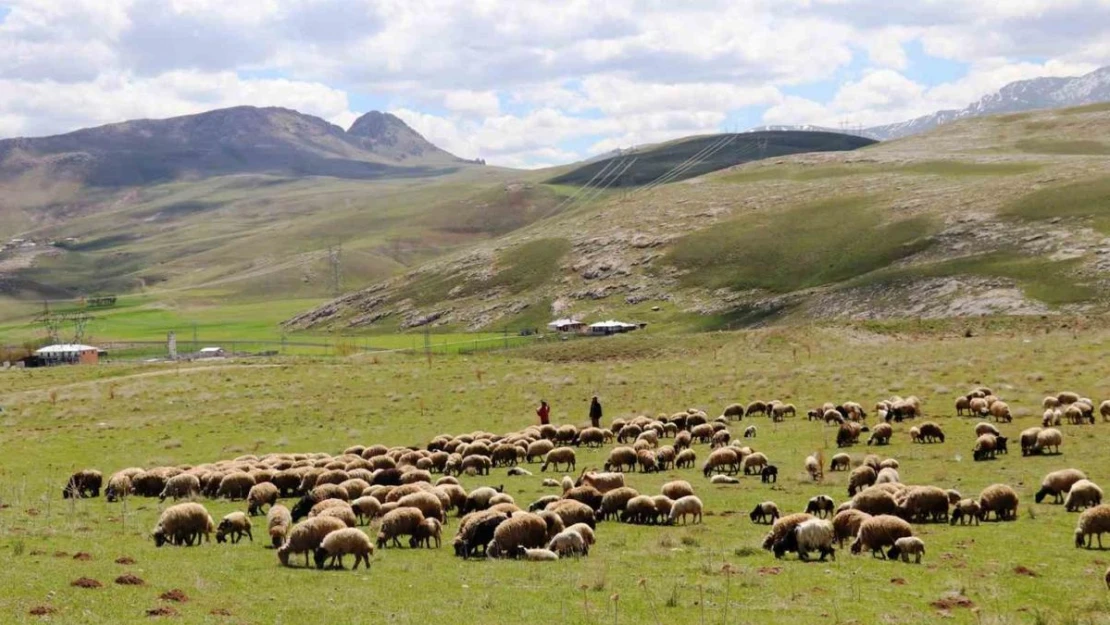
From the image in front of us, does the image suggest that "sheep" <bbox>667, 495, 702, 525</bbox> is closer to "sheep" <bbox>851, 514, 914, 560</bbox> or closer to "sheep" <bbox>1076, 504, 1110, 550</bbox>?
"sheep" <bbox>851, 514, 914, 560</bbox>

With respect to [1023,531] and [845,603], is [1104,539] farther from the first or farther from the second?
[845,603]

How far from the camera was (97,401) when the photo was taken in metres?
60.8

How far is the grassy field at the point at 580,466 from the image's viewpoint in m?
16.5

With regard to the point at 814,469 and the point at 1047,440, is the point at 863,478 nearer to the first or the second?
the point at 814,469

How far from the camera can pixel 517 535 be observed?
840 inches

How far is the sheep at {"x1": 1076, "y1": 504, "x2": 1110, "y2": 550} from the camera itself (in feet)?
66.9

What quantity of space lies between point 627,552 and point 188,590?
8561mm

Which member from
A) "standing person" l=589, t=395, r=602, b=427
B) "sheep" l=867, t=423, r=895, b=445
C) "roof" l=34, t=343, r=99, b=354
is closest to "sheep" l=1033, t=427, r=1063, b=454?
"sheep" l=867, t=423, r=895, b=445

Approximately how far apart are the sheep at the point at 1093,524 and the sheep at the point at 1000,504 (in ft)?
9.61

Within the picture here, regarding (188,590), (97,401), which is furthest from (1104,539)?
(97,401)

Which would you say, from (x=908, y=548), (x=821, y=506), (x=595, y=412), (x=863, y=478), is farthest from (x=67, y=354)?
(x=908, y=548)

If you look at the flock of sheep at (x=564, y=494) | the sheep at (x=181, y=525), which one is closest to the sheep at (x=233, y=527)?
the flock of sheep at (x=564, y=494)

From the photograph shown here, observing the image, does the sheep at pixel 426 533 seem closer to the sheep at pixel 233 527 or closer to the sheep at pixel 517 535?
the sheep at pixel 517 535

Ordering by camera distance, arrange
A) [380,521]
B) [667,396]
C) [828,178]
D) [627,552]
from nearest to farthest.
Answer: [627,552], [380,521], [667,396], [828,178]
